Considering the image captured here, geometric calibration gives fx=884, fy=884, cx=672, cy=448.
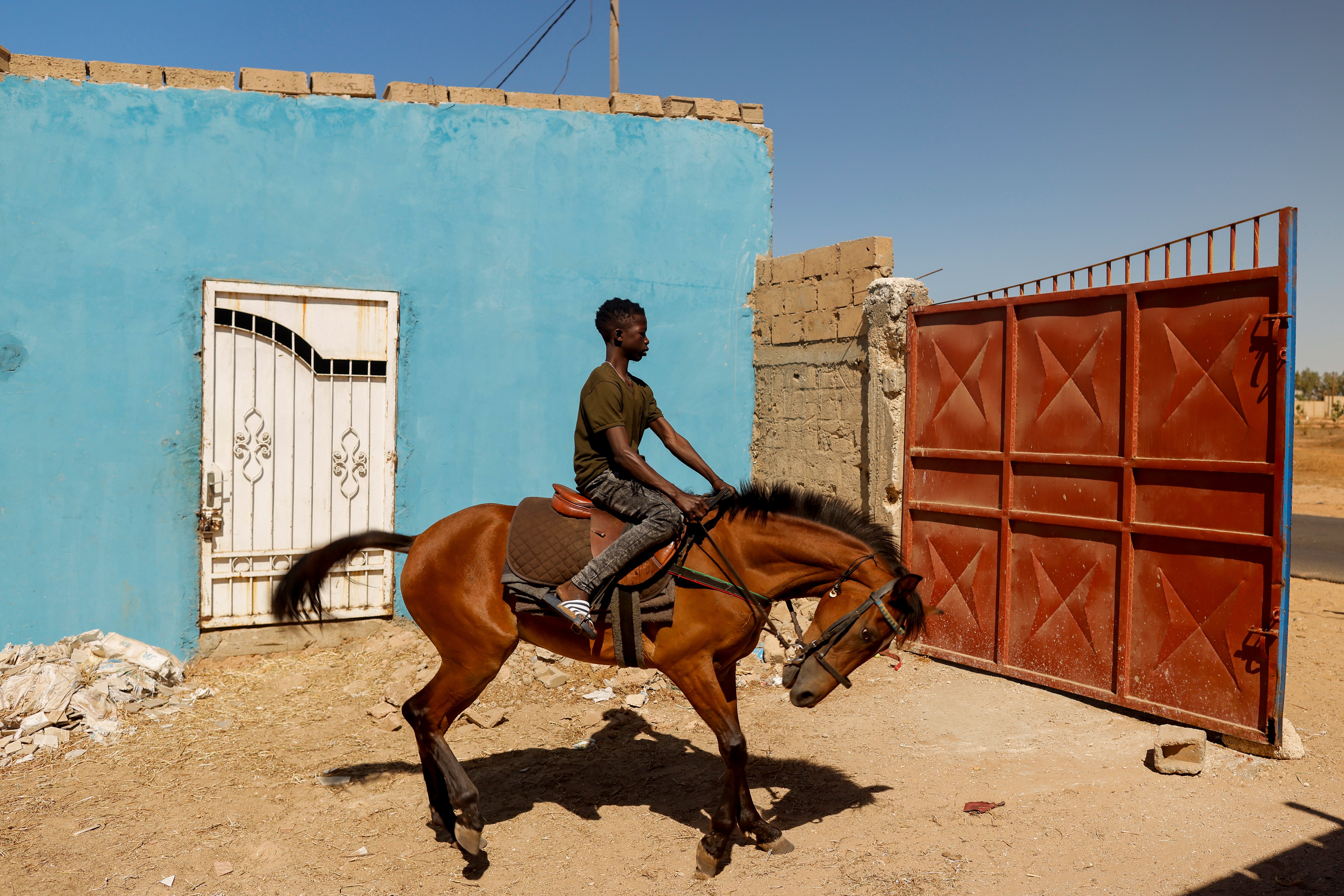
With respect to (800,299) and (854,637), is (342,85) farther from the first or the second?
(854,637)

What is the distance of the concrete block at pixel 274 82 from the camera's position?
281 inches

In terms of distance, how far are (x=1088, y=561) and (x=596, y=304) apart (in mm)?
4572

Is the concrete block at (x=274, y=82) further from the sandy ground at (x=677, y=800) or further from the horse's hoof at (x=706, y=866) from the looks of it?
the horse's hoof at (x=706, y=866)

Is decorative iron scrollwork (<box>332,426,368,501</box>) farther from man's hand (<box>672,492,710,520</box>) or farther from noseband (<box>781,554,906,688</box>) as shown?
noseband (<box>781,554,906,688</box>)

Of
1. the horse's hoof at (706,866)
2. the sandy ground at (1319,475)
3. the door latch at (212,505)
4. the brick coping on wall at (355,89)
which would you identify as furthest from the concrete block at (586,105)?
the sandy ground at (1319,475)

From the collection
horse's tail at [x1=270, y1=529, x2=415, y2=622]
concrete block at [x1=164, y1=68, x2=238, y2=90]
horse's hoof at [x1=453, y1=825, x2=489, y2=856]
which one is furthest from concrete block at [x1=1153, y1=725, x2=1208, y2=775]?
concrete block at [x1=164, y1=68, x2=238, y2=90]

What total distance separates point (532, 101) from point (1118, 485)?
5.71m

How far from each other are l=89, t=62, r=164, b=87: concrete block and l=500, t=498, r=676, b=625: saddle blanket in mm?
5332

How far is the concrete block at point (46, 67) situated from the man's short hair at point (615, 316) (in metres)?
5.36

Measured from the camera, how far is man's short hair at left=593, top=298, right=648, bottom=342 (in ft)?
13.7

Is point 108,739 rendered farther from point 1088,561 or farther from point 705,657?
point 1088,561

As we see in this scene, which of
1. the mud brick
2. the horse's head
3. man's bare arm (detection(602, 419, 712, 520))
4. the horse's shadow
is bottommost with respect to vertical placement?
the horse's shadow

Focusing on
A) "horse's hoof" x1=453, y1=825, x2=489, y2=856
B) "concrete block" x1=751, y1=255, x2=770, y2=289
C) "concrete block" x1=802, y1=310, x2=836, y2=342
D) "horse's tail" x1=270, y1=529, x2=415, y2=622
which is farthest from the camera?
"concrete block" x1=751, y1=255, x2=770, y2=289

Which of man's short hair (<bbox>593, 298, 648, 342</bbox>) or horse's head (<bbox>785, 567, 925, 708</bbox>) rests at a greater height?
man's short hair (<bbox>593, 298, 648, 342</bbox>)
